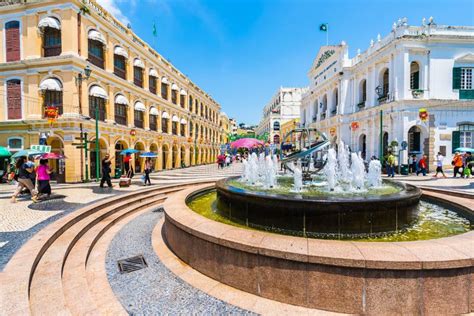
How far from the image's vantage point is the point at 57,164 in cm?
1698

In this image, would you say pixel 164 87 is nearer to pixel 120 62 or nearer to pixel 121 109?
pixel 120 62

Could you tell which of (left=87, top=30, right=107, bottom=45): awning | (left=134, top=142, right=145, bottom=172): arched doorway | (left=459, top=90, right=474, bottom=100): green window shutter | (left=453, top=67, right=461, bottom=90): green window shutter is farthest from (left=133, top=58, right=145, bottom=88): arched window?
(left=459, top=90, right=474, bottom=100): green window shutter

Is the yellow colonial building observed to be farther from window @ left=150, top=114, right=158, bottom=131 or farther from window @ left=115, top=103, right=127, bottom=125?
window @ left=150, top=114, right=158, bottom=131

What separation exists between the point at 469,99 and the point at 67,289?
1173 inches

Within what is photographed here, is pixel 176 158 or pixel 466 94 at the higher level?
pixel 466 94

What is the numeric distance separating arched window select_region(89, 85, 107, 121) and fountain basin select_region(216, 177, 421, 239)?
16.4 metres

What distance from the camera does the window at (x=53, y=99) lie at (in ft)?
52.0

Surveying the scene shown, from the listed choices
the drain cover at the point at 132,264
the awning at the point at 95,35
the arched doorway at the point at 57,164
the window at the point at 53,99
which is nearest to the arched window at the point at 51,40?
the awning at the point at 95,35

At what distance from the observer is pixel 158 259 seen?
4.59 m

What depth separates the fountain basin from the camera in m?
4.39

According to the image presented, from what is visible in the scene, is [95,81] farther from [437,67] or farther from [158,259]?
[437,67]

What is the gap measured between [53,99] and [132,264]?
674 inches

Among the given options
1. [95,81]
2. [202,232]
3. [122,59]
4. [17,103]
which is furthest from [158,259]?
[122,59]

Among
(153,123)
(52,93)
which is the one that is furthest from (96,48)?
(153,123)
